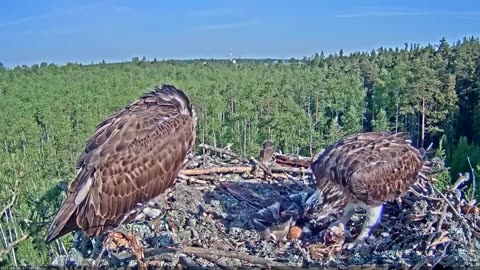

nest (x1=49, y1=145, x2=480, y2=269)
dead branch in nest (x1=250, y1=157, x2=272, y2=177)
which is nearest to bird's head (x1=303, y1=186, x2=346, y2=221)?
nest (x1=49, y1=145, x2=480, y2=269)

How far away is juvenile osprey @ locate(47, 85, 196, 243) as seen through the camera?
479 centimetres

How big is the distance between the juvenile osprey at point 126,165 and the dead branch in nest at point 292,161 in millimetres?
1747

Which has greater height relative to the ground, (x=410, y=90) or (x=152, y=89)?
(x=152, y=89)

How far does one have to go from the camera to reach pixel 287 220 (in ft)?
17.1

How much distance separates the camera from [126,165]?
496 cm

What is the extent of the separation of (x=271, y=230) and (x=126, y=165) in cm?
134

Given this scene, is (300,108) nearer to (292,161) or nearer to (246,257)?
(292,161)

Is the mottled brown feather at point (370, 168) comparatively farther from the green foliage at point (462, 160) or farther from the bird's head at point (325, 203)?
the green foliage at point (462, 160)

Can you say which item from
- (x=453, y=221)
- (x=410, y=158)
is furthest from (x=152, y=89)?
(x=453, y=221)

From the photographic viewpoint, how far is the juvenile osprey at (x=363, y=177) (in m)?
4.98

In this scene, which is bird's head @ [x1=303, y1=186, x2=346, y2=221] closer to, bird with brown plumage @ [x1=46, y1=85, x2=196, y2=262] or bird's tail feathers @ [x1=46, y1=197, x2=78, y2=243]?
bird with brown plumage @ [x1=46, y1=85, x2=196, y2=262]

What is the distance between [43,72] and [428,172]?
99.3 m

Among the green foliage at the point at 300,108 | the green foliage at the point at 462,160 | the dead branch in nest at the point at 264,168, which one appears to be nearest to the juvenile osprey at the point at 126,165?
the dead branch in nest at the point at 264,168

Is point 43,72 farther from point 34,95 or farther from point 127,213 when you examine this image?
point 127,213
